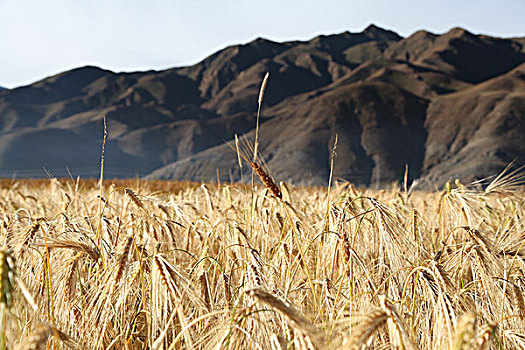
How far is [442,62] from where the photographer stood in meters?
153

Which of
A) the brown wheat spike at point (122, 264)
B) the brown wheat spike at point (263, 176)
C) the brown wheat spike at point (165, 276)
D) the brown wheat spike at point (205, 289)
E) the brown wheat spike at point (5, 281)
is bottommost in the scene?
the brown wheat spike at point (205, 289)

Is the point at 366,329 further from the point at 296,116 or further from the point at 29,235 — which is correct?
the point at 296,116

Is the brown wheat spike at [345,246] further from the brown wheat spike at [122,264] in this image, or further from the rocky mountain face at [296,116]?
the rocky mountain face at [296,116]

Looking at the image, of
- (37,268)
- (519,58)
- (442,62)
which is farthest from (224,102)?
(37,268)

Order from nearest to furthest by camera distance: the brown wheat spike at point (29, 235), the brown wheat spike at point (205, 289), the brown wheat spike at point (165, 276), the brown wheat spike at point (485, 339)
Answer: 1. the brown wheat spike at point (485, 339)
2. the brown wheat spike at point (165, 276)
3. the brown wheat spike at point (29, 235)
4. the brown wheat spike at point (205, 289)

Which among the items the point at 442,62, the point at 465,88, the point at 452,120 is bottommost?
the point at 452,120

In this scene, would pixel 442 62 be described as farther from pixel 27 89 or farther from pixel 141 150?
pixel 27 89

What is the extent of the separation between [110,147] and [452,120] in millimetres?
95059

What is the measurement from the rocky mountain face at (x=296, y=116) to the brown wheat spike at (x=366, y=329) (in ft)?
143

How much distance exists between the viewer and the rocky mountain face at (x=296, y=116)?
9288 centimetres

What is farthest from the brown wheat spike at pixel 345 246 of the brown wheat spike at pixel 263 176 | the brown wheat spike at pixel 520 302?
the brown wheat spike at pixel 520 302

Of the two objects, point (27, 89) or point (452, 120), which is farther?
point (27, 89)

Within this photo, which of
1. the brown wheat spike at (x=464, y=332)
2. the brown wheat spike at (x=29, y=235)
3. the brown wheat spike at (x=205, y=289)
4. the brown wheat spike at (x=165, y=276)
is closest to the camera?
the brown wheat spike at (x=464, y=332)

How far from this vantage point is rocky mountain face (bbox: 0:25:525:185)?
305 feet
